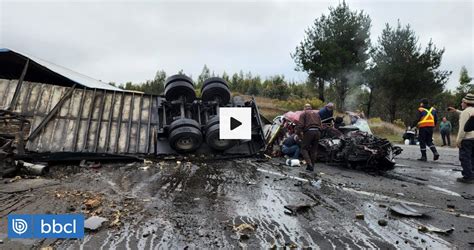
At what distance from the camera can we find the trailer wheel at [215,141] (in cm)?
758

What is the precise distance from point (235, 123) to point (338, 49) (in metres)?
17.6

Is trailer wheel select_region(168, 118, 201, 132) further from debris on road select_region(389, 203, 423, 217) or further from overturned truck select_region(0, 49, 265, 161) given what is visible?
debris on road select_region(389, 203, 423, 217)

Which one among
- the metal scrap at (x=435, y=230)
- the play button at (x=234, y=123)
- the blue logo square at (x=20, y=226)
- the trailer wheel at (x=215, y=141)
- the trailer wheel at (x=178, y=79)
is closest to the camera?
the blue logo square at (x=20, y=226)

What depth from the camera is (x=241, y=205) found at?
175 inches

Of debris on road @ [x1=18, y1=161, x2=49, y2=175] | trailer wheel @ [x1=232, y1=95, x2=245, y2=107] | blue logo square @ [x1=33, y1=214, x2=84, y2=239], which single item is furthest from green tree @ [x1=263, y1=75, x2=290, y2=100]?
blue logo square @ [x1=33, y1=214, x2=84, y2=239]

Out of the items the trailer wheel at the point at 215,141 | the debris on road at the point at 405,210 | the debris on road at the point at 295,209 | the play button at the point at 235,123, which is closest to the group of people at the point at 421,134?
the play button at the point at 235,123

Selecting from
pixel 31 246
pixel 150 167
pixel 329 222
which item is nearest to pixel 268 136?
pixel 150 167

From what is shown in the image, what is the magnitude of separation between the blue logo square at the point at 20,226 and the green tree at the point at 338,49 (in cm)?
2238

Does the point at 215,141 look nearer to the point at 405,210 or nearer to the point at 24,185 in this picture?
the point at 24,185

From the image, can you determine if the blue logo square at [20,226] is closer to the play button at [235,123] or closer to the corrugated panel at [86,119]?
the corrugated panel at [86,119]

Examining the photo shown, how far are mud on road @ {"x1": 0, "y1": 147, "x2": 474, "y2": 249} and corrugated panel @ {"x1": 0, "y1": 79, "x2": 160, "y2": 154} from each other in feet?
2.28

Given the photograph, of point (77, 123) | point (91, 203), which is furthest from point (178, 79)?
point (91, 203)

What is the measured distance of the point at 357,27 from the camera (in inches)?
974

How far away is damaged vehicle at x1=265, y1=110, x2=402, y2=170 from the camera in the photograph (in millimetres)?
7094
